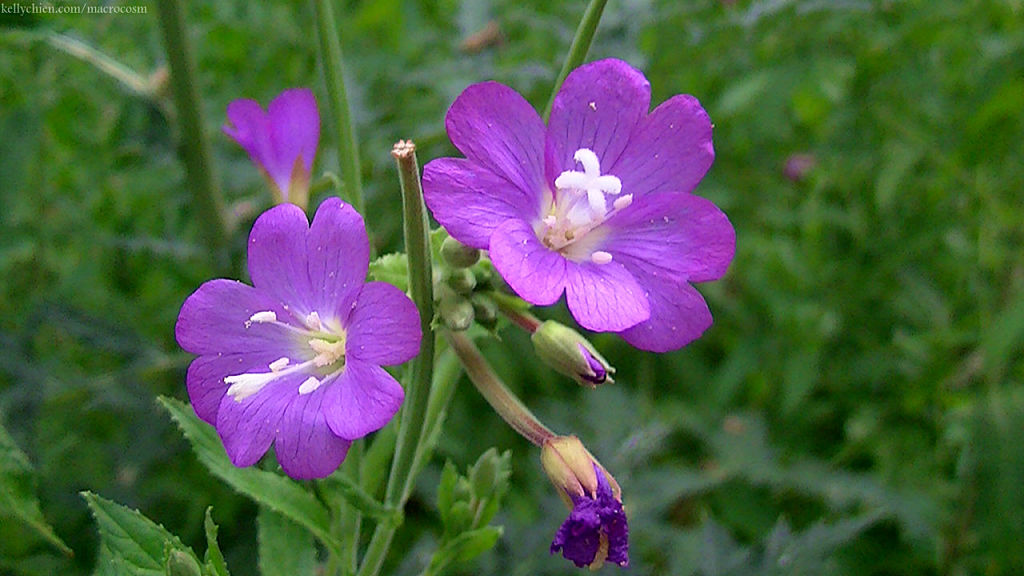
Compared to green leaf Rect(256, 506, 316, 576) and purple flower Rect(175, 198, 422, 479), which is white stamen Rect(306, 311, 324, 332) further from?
green leaf Rect(256, 506, 316, 576)

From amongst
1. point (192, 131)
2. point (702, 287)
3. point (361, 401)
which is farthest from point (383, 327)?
point (702, 287)

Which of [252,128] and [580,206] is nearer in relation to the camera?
[580,206]

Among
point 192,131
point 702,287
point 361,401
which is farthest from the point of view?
point 702,287

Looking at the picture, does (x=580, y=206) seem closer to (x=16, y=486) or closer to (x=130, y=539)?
(x=130, y=539)

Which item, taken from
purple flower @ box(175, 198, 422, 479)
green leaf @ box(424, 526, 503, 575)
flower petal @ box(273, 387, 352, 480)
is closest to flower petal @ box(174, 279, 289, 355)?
purple flower @ box(175, 198, 422, 479)

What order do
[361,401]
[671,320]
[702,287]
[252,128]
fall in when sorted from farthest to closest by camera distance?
[702,287], [252,128], [671,320], [361,401]

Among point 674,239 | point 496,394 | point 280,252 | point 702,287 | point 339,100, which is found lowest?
point 702,287

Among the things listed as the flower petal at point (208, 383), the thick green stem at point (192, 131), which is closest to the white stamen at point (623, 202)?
the flower petal at point (208, 383)

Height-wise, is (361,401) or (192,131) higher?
(192,131)
